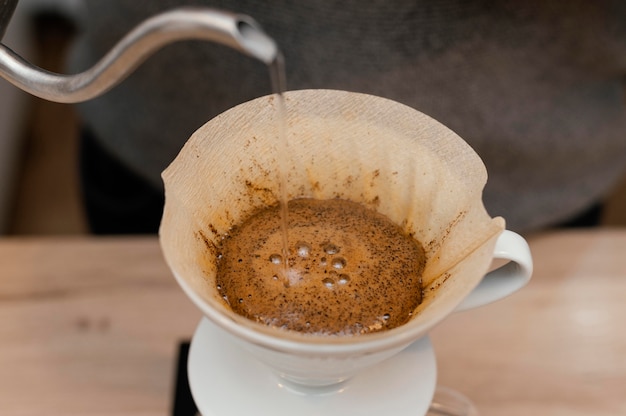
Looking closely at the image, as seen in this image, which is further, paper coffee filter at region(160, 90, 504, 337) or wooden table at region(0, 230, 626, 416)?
wooden table at region(0, 230, 626, 416)

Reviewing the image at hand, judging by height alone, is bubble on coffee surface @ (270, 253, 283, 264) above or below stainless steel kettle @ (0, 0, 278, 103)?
below

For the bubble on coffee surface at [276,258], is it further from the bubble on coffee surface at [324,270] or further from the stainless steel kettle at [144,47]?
the stainless steel kettle at [144,47]

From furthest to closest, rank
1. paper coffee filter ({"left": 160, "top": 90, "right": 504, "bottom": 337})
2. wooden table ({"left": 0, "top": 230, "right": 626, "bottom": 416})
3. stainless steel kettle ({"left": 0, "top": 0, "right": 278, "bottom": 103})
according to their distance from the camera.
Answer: wooden table ({"left": 0, "top": 230, "right": 626, "bottom": 416}), paper coffee filter ({"left": 160, "top": 90, "right": 504, "bottom": 337}), stainless steel kettle ({"left": 0, "top": 0, "right": 278, "bottom": 103})

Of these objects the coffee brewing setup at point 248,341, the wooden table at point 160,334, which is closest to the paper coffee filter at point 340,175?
the coffee brewing setup at point 248,341

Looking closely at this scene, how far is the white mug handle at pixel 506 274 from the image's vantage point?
1.40 ft

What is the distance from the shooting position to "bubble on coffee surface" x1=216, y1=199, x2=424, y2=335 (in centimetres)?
45

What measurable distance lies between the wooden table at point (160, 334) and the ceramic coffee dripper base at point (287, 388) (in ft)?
0.82

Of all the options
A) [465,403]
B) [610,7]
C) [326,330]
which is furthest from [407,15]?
[326,330]

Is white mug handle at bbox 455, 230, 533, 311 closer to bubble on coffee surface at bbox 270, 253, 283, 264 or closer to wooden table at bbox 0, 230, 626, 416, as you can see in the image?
bubble on coffee surface at bbox 270, 253, 283, 264

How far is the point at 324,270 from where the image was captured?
467 millimetres

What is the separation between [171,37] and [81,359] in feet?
1.74

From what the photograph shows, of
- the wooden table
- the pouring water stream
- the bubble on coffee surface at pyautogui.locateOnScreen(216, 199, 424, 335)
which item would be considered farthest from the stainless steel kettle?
the wooden table

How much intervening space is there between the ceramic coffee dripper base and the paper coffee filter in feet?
0.29

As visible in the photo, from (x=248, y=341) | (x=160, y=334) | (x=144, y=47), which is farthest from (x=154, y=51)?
(x=160, y=334)
